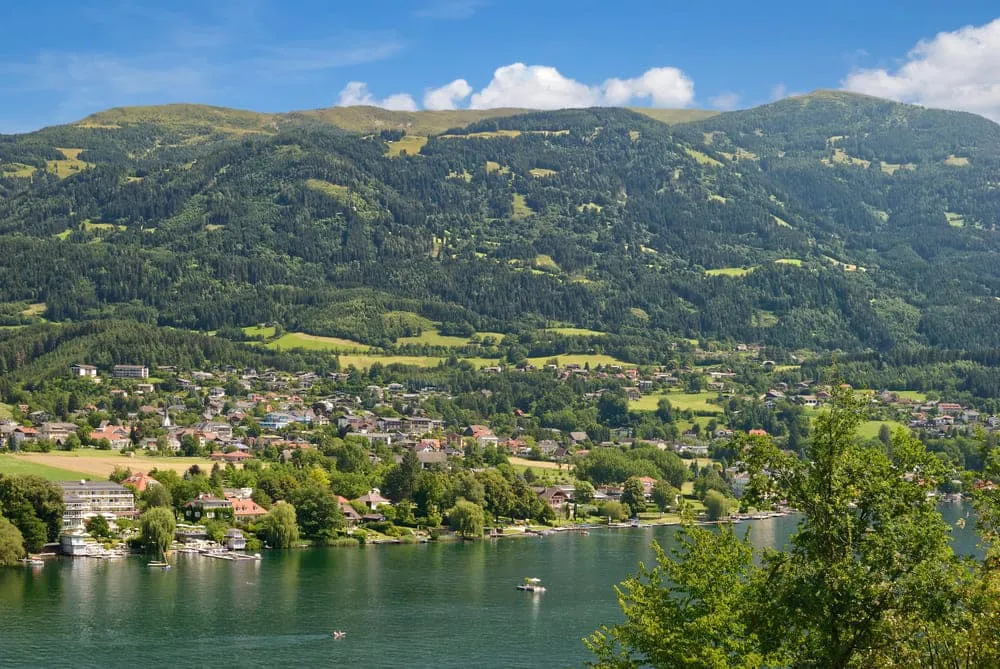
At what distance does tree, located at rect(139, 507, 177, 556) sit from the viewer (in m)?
79.8

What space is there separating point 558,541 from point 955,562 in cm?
7197

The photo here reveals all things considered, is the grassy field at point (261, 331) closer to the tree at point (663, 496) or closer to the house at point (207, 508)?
the tree at point (663, 496)

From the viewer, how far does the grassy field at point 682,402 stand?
16088cm

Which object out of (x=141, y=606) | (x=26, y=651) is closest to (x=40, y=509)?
(x=141, y=606)

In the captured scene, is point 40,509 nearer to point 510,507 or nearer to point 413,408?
point 510,507

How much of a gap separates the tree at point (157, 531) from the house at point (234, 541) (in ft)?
11.9

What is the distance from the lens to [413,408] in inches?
6063

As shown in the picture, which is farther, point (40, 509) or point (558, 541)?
point (558, 541)

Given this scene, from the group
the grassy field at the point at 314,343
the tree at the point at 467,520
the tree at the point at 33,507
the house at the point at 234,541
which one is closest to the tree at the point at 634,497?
the tree at the point at 467,520

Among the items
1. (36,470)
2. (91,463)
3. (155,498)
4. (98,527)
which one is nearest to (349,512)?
(155,498)

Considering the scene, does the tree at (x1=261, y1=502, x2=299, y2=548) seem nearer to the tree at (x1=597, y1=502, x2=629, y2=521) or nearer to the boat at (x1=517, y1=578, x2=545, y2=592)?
the boat at (x1=517, y1=578, x2=545, y2=592)

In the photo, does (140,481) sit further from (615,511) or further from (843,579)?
(843,579)

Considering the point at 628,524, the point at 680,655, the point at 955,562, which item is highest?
the point at 955,562

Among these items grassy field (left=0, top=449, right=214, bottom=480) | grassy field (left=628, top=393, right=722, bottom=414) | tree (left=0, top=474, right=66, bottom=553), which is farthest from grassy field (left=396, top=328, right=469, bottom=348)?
tree (left=0, top=474, right=66, bottom=553)
